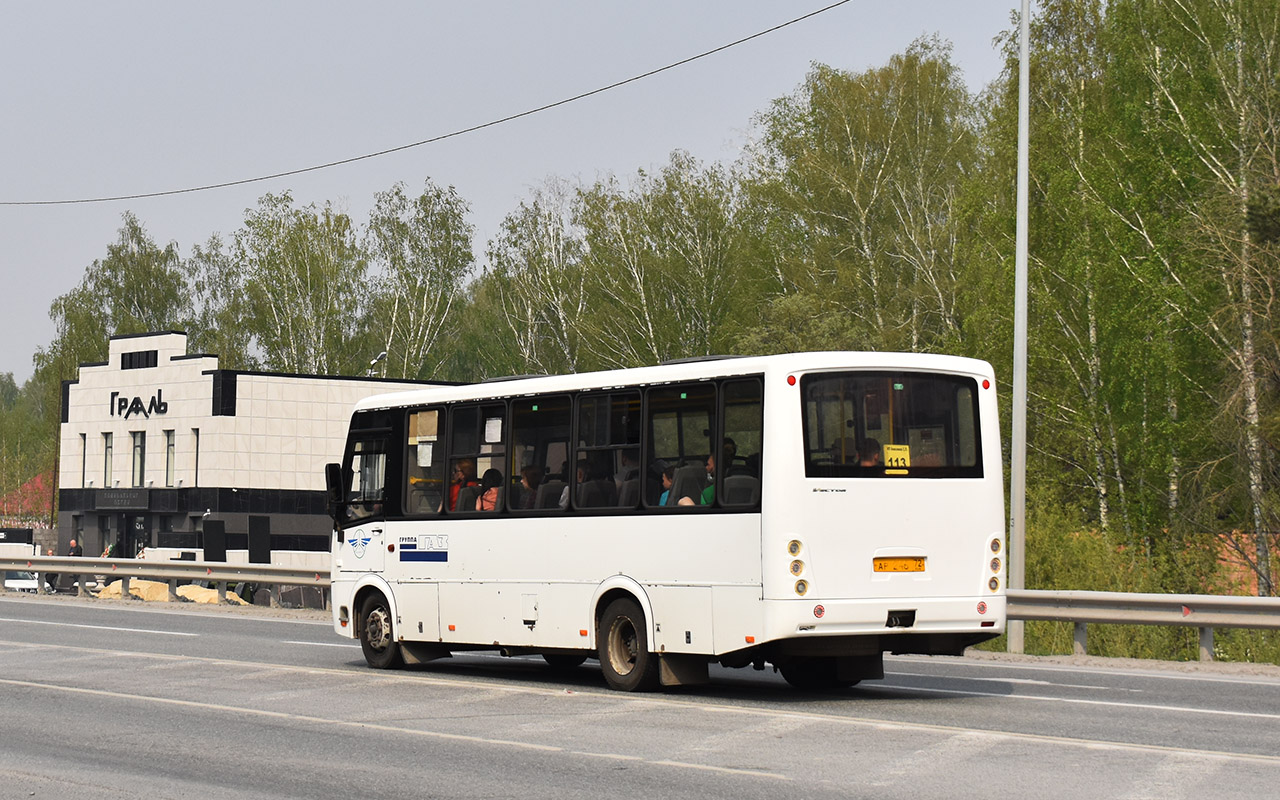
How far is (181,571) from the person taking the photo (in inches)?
1262

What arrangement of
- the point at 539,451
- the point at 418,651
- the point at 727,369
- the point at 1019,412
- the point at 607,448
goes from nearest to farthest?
1. the point at 727,369
2. the point at 607,448
3. the point at 539,451
4. the point at 418,651
5. the point at 1019,412

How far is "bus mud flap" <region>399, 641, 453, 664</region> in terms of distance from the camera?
17125 millimetres

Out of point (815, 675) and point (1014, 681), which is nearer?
point (815, 675)

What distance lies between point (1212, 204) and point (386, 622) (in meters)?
20.4

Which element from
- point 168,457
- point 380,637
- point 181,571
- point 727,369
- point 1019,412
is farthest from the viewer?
point 168,457

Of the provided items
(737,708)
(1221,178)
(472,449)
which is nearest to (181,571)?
(472,449)

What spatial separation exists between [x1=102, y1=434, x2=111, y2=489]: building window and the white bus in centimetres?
5846

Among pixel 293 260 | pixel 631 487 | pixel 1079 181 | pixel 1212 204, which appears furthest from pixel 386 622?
pixel 293 260

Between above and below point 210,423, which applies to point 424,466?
below

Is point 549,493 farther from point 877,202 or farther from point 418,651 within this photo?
point 877,202

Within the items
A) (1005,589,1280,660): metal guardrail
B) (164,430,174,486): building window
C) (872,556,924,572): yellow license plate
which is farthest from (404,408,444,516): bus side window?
(164,430,174,486): building window

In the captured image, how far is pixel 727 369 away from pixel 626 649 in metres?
2.72

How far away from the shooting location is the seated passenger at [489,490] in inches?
627

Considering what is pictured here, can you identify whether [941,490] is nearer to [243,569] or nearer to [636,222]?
[243,569]
